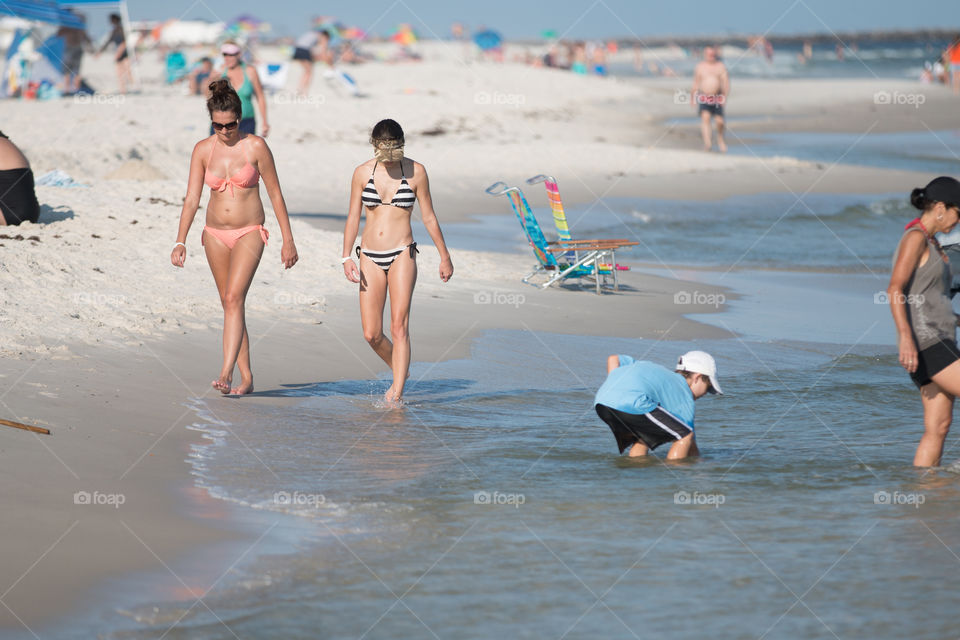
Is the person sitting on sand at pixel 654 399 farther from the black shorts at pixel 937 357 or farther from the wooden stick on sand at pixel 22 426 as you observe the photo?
the wooden stick on sand at pixel 22 426

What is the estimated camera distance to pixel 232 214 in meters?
6.51

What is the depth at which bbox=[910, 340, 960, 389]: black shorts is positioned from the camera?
5.18 meters

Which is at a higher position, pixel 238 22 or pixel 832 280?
pixel 238 22

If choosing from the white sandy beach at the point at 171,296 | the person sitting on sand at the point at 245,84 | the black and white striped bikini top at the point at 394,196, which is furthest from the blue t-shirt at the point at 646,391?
the person sitting on sand at the point at 245,84

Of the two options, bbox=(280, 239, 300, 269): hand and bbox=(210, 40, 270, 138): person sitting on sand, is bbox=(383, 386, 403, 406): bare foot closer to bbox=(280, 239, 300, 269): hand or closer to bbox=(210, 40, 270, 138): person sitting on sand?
bbox=(280, 239, 300, 269): hand

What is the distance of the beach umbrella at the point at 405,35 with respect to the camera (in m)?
84.9

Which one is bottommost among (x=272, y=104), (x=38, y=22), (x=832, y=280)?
(x=832, y=280)

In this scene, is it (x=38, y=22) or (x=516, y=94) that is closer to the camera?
(x=38, y=22)

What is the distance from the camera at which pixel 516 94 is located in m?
33.5

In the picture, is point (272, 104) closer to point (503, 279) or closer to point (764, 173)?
point (764, 173)

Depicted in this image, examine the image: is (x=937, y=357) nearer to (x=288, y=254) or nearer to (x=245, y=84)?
(x=288, y=254)

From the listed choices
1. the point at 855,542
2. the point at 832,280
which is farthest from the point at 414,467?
the point at 832,280

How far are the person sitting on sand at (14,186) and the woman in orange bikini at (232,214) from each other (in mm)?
3639

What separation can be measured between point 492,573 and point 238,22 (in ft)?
249
